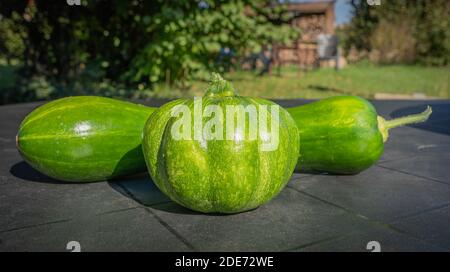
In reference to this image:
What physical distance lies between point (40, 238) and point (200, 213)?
20.9 inches

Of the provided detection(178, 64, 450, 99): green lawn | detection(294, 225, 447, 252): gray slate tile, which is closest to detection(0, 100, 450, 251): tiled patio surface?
detection(294, 225, 447, 252): gray slate tile

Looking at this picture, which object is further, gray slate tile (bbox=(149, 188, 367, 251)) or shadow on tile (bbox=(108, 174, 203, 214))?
shadow on tile (bbox=(108, 174, 203, 214))

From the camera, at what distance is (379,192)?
1.82m

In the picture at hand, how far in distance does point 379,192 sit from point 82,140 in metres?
1.28

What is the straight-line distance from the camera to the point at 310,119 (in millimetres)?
2039

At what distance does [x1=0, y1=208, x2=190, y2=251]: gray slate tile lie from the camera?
4.11 feet

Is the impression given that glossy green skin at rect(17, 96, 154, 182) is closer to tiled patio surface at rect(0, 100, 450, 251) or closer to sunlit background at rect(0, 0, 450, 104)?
tiled patio surface at rect(0, 100, 450, 251)

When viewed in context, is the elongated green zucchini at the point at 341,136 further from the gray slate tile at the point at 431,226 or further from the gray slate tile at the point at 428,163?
the gray slate tile at the point at 431,226

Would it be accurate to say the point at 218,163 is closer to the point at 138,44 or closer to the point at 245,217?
the point at 245,217

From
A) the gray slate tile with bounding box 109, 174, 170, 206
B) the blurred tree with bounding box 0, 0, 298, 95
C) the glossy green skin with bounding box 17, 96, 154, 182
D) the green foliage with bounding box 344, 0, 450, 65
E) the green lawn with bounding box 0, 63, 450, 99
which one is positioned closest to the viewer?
the gray slate tile with bounding box 109, 174, 170, 206

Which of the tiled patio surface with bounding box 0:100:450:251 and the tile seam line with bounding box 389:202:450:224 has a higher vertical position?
the tiled patio surface with bounding box 0:100:450:251

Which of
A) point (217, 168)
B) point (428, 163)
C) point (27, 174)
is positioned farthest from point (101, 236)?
point (428, 163)

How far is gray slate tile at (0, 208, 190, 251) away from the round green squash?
0.55 feet
